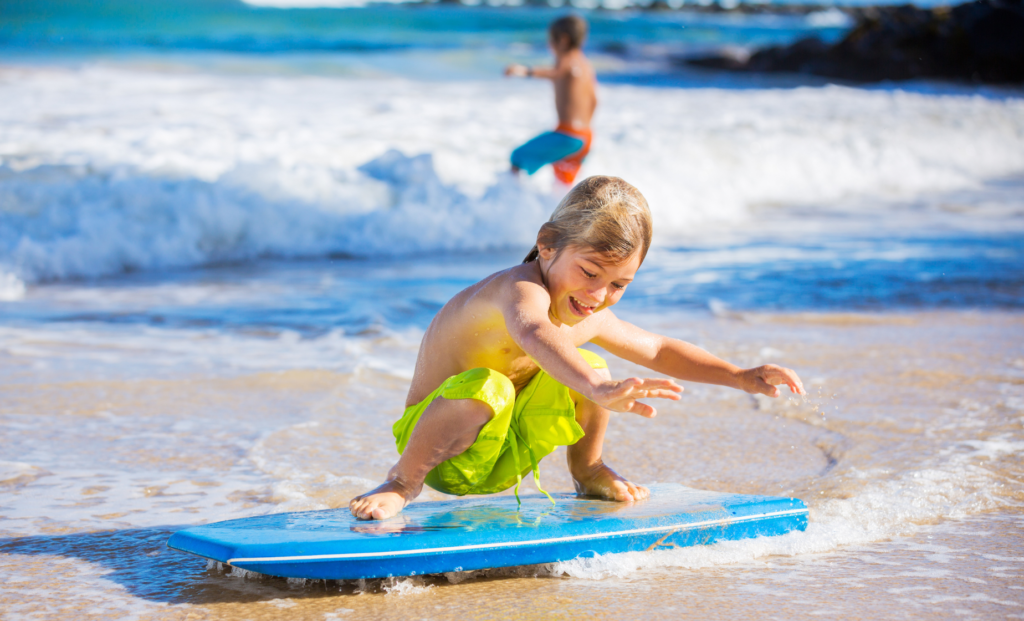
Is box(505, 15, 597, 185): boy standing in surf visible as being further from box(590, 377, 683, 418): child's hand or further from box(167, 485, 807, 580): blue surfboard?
box(590, 377, 683, 418): child's hand

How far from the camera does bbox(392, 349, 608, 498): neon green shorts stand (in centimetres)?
230

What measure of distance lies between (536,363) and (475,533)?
16.4 inches

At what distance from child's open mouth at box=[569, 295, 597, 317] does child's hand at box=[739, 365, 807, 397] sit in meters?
0.39

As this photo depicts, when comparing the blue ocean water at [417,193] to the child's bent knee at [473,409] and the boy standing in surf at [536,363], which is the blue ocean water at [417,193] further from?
the child's bent knee at [473,409]

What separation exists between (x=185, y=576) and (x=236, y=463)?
0.83 m

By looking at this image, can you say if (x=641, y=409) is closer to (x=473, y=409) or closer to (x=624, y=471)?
(x=473, y=409)

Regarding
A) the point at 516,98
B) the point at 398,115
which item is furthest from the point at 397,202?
the point at 516,98

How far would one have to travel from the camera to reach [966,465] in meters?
2.93

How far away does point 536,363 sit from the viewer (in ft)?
7.61

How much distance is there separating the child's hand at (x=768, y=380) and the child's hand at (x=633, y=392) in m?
0.44

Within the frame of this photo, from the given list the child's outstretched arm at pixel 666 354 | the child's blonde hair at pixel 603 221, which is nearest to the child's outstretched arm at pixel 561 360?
the child's blonde hair at pixel 603 221

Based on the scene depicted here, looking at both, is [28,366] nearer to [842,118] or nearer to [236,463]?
[236,463]

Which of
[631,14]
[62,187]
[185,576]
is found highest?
[631,14]

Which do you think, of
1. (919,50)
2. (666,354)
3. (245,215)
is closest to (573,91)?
(245,215)
